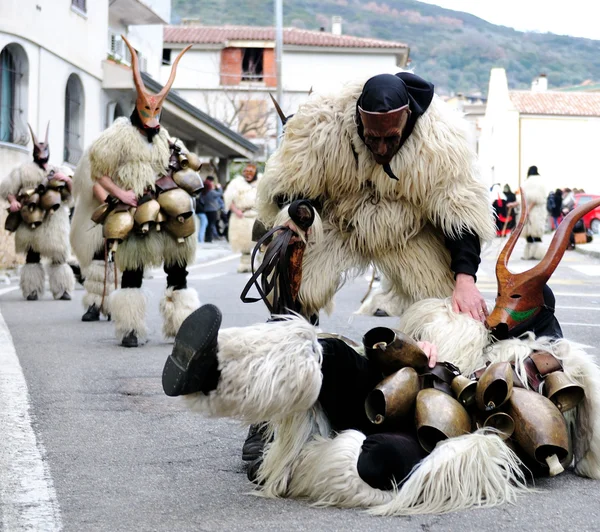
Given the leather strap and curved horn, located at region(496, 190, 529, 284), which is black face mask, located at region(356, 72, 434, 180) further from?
curved horn, located at region(496, 190, 529, 284)

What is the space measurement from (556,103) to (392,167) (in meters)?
58.2

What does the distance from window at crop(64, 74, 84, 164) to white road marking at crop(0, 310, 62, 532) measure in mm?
18749

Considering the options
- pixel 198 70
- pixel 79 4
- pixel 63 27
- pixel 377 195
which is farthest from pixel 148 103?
pixel 198 70

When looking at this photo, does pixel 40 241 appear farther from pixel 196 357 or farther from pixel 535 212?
pixel 535 212

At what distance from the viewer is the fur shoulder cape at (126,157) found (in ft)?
25.3

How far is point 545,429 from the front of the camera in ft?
11.8

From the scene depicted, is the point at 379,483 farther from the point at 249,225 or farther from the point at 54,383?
the point at 249,225

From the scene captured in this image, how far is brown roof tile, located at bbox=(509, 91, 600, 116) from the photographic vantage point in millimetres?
57969

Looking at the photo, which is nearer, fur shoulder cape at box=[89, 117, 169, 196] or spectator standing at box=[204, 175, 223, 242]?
fur shoulder cape at box=[89, 117, 169, 196]

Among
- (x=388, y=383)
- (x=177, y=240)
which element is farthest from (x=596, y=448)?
(x=177, y=240)

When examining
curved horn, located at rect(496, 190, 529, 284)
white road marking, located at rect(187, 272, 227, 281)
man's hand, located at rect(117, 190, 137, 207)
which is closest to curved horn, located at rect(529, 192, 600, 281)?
curved horn, located at rect(496, 190, 529, 284)

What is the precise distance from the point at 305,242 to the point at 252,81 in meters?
55.7

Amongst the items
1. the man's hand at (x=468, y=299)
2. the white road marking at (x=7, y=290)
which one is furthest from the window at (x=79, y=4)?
the man's hand at (x=468, y=299)

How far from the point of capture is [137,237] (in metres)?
7.85
